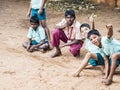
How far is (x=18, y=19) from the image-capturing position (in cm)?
972

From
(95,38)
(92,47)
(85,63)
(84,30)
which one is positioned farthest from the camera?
(84,30)

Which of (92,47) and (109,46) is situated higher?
(109,46)

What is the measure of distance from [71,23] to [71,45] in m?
0.41

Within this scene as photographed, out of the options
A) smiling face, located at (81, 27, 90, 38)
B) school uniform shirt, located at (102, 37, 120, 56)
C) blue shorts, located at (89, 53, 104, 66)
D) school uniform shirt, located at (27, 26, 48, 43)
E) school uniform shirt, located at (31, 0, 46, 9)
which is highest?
school uniform shirt, located at (31, 0, 46, 9)

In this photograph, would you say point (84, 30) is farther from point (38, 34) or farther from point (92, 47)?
point (38, 34)

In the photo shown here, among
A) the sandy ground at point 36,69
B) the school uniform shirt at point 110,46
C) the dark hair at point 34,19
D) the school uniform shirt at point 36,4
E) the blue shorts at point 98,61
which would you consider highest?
the school uniform shirt at point 36,4

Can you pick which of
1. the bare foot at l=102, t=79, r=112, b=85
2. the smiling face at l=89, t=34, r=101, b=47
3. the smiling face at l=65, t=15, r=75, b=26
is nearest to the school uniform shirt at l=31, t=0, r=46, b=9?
the smiling face at l=65, t=15, r=75, b=26

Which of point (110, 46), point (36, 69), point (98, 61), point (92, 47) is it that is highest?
point (110, 46)

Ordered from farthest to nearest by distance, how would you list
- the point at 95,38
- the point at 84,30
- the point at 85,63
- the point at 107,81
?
1. the point at 84,30
2. the point at 85,63
3. the point at 95,38
4. the point at 107,81

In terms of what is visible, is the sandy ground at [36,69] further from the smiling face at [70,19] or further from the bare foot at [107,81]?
the smiling face at [70,19]

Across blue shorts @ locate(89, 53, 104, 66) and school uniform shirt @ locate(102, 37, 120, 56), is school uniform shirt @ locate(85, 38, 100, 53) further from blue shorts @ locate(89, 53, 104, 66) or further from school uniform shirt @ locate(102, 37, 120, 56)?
school uniform shirt @ locate(102, 37, 120, 56)

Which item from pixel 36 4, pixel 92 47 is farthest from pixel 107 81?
pixel 36 4

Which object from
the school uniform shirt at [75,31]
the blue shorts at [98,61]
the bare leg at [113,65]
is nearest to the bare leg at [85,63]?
the blue shorts at [98,61]

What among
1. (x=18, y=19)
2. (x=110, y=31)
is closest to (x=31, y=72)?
(x=110, y=31)
